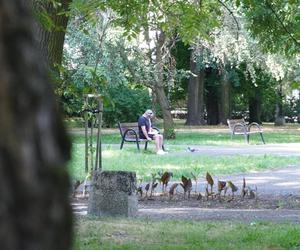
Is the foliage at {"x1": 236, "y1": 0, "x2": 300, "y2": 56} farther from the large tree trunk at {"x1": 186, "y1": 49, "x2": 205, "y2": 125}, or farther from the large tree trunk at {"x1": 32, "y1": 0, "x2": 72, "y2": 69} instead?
the large tree trunk at {"x1": 186, "y1": 49, "x2": 205, "y2": 125}

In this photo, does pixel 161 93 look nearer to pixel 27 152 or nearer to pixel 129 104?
pixel 129 104

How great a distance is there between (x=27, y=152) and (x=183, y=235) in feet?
19.6

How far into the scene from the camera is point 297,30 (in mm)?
8953

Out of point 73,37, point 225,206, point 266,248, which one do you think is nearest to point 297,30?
point 225,206

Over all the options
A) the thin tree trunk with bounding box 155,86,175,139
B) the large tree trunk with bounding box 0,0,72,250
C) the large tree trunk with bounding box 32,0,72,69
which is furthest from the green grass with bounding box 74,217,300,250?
the thin tree trunk with bounding box 155,86,175,139

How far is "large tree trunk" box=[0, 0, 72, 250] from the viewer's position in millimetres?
1090

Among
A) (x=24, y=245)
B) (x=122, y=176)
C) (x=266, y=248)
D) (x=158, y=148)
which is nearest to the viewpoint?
(x=24, y=245)

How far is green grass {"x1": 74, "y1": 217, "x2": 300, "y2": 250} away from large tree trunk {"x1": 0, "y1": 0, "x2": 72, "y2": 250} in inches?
189

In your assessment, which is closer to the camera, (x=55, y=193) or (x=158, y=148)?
(x=55, y=193)

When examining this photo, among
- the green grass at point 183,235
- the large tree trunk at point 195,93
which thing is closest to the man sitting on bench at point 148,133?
the green grass at point 183,235

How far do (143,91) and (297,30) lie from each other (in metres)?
31.9

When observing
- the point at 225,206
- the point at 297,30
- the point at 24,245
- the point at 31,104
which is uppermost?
the point at 297,30

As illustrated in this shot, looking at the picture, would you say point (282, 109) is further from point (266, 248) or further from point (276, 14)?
point (266, 248)

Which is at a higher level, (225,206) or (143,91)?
(143,91)
